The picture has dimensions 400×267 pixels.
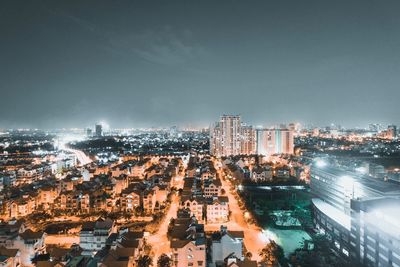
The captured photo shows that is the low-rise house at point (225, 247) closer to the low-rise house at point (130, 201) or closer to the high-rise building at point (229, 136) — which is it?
the low-rise house at point (130, 201)

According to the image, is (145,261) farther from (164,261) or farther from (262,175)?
(262,175)

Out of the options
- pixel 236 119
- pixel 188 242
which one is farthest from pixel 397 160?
pixel 188 242

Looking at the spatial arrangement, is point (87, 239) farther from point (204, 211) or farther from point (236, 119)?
point (236, 119)

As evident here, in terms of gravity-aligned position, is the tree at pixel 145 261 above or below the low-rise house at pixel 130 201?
below

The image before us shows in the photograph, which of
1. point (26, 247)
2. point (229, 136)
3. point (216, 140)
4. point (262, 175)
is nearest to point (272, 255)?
point (26, 247)

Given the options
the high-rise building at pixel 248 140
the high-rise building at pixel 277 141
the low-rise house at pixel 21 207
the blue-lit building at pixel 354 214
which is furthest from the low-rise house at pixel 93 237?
the high-rise building at pixel 277 141
